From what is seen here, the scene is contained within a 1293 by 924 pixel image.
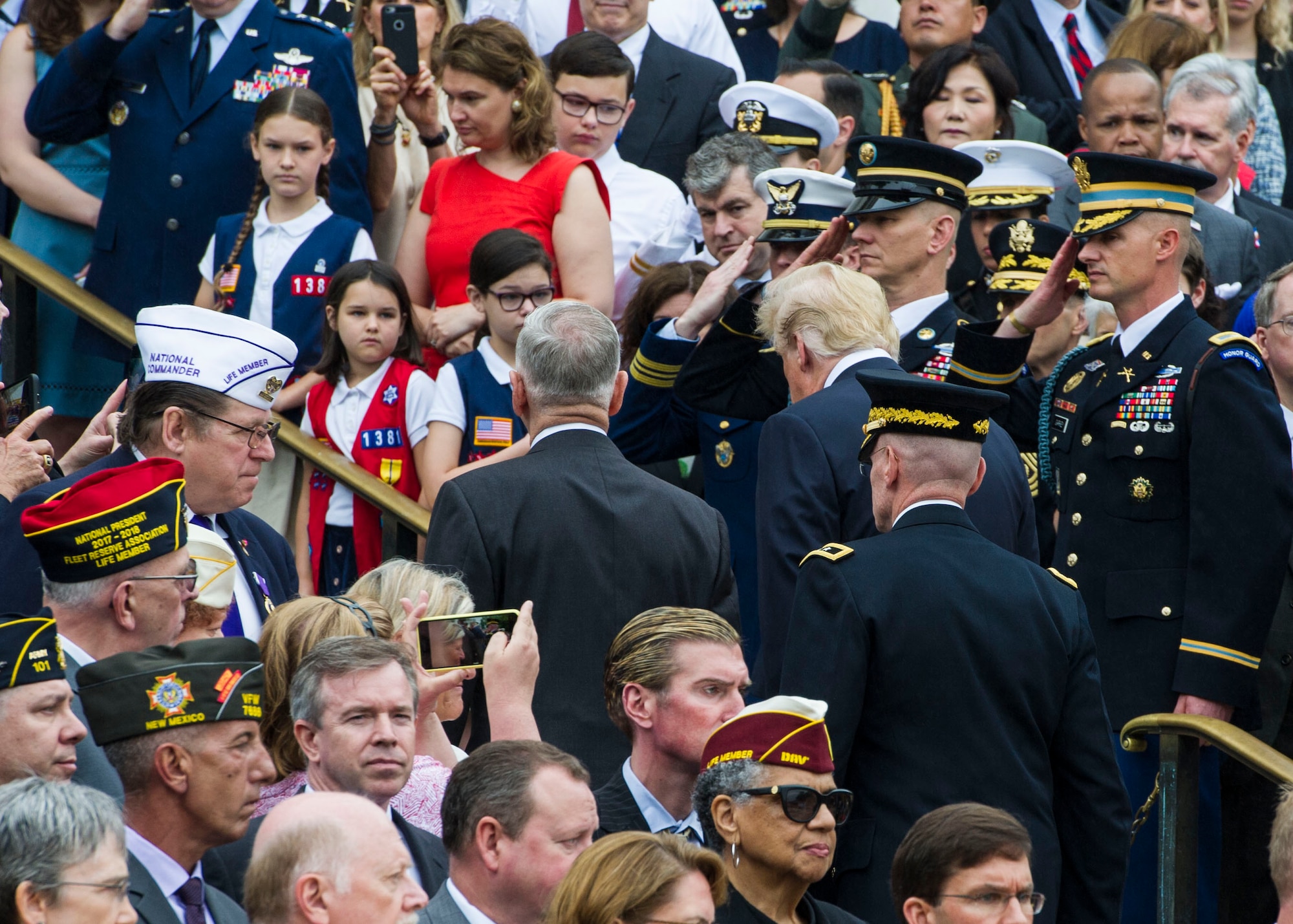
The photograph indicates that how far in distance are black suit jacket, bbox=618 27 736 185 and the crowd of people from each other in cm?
2

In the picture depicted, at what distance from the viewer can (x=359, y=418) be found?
638 centimetres

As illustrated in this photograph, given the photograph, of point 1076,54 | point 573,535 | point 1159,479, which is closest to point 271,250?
point 573,535

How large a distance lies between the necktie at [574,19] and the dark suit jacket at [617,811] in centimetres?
522

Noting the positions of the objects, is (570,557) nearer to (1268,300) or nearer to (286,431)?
(286,431)

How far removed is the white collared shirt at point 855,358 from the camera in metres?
4.83

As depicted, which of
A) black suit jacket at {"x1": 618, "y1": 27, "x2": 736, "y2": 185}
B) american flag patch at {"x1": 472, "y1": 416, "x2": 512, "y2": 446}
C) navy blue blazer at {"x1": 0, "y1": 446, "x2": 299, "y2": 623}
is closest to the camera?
navy blue blazer at {"x1": 0, "y1": 446, "x2": 299, "y2": 623}

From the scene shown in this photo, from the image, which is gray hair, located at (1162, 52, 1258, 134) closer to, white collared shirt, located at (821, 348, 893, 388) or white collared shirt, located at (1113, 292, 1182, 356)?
white collared shirt, located at (1113, 292, 1182, 356)

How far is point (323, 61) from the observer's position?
7.01 m

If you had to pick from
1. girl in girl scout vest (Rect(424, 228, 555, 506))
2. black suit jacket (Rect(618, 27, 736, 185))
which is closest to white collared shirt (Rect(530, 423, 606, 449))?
girl in girl scout vest (Rect(424, 228, 555, 506))

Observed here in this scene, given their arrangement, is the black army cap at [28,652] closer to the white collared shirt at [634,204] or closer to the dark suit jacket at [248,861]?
the dark suit jacket at [248,861]

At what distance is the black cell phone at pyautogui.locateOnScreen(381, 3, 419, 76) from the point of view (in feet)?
22.8

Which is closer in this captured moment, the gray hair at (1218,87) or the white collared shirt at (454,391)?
the white collared shirt at (454,391)

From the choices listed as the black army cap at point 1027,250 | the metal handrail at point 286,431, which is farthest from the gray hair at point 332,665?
the black army cap at point 1027,250

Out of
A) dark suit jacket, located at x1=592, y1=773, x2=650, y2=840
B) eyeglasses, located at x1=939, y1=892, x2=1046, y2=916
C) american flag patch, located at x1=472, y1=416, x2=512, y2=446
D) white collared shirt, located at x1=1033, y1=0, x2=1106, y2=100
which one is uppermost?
white collared shirt, located at x1=1033, y1=0, x2=1106, y2=100
